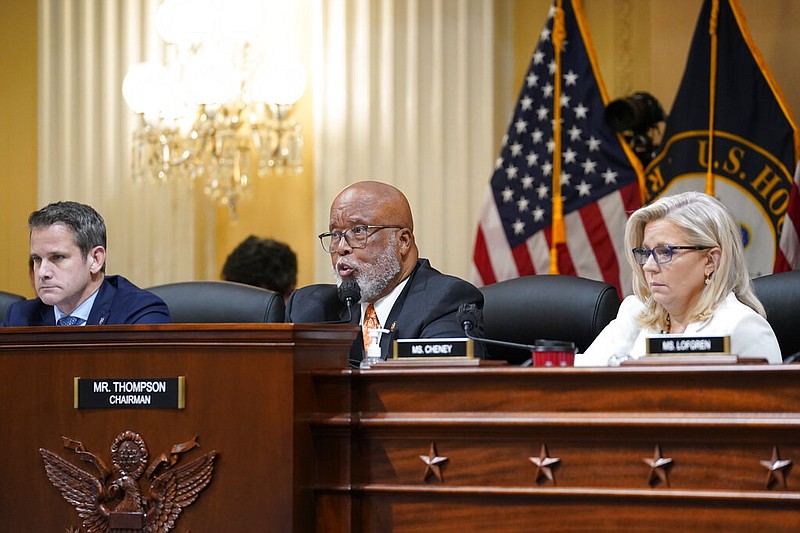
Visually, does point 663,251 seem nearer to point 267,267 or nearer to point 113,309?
point 113,309

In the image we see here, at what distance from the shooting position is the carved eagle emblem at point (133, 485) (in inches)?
90.4

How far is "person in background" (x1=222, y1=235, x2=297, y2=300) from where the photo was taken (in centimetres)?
551

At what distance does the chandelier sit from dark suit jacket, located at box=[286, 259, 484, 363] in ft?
7.44

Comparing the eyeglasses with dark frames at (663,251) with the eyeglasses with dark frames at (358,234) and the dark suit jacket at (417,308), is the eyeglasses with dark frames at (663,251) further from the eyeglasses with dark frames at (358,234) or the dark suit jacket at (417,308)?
the eyeglasses with dark frames at (358,234)

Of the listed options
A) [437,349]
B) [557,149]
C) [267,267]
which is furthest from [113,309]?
[557,149]

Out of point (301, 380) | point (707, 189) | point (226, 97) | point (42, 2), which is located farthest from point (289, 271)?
point (301, 380)

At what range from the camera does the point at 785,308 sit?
3389mm

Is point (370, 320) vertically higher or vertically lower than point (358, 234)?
lower

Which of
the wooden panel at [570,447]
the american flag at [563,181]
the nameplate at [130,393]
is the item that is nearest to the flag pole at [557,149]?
the american flag at [563,181]

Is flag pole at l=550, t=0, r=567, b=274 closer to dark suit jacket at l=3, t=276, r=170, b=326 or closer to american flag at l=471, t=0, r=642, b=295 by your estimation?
american flag at l=471, t=0, r=642, b=295

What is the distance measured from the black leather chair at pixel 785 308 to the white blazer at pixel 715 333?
408 mm

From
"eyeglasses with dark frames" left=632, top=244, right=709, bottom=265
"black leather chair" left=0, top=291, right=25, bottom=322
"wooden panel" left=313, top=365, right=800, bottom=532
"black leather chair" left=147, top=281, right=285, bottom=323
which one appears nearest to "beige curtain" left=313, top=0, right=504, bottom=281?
"black leather chair" left=0, top=291, right=25, bottom=322

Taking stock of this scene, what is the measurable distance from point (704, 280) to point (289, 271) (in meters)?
2.82

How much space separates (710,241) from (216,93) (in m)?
3.29
